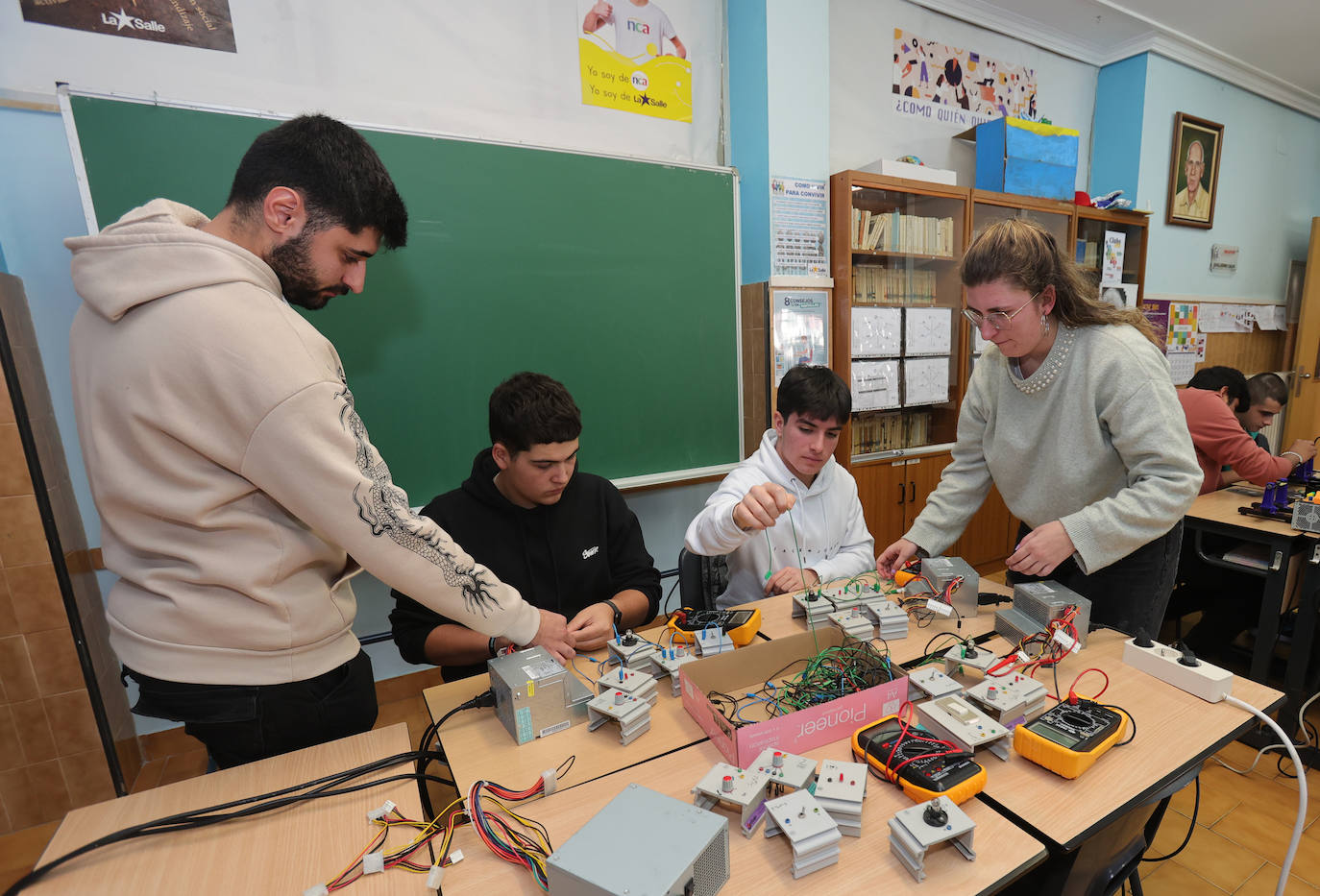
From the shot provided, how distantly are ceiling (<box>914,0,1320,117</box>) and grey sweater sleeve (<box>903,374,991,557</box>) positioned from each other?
3.03m

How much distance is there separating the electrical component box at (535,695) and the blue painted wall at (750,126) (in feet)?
7.45

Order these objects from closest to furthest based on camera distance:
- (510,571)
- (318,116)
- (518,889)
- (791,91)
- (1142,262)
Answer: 1. (518,889)
2. (318,116)
3. (510,571)
4. (791,91)
5. (1142,262)

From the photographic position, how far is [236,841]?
33.3 inches

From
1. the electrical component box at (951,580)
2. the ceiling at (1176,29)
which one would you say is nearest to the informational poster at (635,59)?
the ceiling at (1176,29)

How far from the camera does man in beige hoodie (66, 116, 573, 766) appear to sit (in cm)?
85

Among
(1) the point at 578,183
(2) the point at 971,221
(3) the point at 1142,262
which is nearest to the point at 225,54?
(1) the point at 578,183

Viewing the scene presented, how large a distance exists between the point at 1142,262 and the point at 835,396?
4.02 metres

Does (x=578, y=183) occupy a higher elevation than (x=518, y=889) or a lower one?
higher

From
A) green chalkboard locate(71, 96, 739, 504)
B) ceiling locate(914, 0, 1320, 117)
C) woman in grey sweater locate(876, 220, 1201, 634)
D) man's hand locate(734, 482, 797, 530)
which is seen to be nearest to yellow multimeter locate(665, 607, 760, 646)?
man's hand locate(734, 482, 797, 530)

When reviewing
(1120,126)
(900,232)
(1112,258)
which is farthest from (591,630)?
(1120,126)

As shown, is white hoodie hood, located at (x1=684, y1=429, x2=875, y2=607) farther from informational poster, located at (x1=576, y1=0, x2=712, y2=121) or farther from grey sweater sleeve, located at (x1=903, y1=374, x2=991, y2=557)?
informational poster, located at (x1=576, y1=0, x2=712, y2=121)

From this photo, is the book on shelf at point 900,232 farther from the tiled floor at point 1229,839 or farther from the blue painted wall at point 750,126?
the tiled floor at point 1229,839

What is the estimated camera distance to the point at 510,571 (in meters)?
1.64

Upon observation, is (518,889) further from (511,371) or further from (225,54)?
(225,54)
